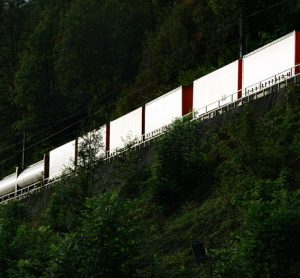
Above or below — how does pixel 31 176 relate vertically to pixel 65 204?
above

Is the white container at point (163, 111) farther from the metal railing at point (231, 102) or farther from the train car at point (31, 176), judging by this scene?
the train car at point (31, 176)

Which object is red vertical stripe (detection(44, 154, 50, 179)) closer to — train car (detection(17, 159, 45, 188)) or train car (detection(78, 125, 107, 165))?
train car (detection(17, 159, 45, 188))

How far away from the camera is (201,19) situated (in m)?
85.1

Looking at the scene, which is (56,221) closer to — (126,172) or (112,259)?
(126,172)

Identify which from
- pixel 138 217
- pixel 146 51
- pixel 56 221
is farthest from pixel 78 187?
pixel 146 51

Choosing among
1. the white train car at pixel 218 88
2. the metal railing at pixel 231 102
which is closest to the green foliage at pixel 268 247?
the metal railing at pixel 231 102

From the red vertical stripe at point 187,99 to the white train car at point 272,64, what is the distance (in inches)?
223

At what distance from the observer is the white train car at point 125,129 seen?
199ft

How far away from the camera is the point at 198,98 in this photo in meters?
55.1

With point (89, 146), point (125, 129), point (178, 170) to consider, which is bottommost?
point (178, 170)

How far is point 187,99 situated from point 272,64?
861 cm

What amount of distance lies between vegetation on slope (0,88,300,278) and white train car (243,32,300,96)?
233 centimetres

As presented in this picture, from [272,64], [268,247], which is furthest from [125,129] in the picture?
[268,247]

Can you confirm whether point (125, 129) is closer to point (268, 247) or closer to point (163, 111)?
point (163, 111)
